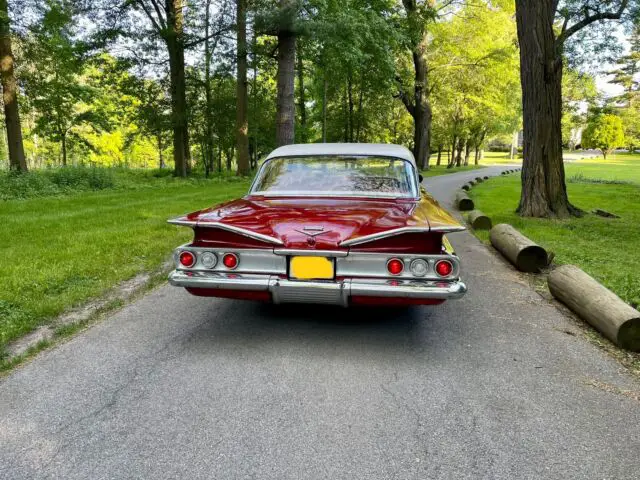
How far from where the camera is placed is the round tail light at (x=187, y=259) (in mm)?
3557

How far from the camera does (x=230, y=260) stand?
11.4ft

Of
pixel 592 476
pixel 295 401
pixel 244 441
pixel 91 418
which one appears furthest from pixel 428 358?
pixel 91 418

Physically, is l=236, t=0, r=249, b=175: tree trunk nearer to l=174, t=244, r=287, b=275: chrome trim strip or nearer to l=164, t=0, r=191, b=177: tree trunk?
l=164, t=0, r=191, b=177: tree trunk

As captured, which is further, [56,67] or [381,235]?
[56,67]

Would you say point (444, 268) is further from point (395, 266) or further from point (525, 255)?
point (525, 255)

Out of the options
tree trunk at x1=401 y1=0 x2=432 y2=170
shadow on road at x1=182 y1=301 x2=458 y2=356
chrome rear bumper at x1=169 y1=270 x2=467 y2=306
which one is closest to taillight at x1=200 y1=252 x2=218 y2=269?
chrome rear bumper at x1=169 y1=270 x2=467 y2=306

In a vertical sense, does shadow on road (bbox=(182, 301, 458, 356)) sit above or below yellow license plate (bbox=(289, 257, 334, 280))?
below

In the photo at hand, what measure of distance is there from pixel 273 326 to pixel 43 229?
6.03 metres

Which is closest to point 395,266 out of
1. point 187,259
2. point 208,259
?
point 208,259

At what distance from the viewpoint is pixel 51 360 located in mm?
3352

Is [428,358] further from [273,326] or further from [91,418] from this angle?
[91,418]

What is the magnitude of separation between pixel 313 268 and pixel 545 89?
8.33 meters

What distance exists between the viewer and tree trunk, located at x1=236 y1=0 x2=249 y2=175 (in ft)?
57.9

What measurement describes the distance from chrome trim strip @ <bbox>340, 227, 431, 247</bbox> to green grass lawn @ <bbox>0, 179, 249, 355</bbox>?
2.82m
